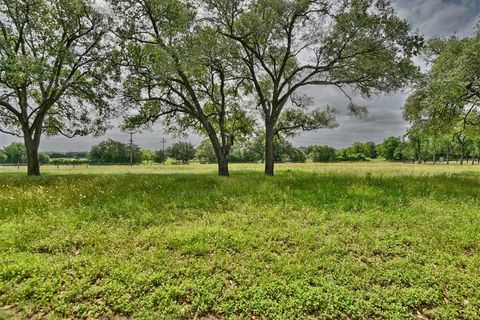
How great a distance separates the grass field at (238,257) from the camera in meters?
3.50

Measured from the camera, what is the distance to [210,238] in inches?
205

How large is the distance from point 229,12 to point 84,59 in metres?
9.36

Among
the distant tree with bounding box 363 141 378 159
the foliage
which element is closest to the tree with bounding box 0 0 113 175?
the foliage

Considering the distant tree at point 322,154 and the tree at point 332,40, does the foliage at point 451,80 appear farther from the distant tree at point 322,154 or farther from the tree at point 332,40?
the distant tree at point 322,154

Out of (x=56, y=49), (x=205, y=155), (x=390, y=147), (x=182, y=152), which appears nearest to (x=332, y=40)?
(x=56, y=49)

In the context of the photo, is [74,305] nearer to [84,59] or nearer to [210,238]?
[210,238]

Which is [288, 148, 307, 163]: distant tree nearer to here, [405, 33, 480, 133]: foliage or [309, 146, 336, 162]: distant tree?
[309, 146, 336, 162]: distant tree

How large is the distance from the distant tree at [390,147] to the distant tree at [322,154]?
1988 centimetres

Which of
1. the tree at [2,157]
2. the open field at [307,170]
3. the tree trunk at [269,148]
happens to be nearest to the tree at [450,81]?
the open field at [307,170]

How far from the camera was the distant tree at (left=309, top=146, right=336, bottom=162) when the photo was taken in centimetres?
10794

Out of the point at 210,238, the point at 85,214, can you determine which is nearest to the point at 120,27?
the point at 85,214

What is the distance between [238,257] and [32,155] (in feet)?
58.9

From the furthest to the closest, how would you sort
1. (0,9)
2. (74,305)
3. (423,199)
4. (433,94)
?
(0,9) → (433,94) → (423,199) → (74,305)

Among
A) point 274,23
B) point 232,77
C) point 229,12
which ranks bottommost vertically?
point 232,77
